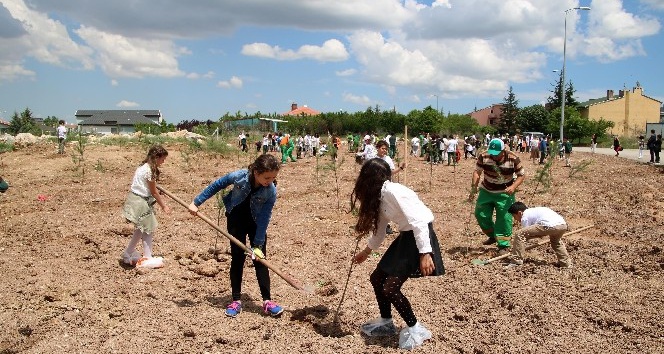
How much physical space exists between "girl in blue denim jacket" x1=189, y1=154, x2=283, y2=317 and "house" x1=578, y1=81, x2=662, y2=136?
187ft

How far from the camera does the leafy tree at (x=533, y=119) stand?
52.8m

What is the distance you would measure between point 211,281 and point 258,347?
1687 millimetres

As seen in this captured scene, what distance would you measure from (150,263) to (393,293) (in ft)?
9.95

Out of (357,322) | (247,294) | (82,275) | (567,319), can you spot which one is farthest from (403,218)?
(82,275)

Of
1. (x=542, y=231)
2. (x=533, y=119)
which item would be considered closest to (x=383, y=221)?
(x=542, y=231)

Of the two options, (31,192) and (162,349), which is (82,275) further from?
(31,192)

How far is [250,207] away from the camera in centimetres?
404

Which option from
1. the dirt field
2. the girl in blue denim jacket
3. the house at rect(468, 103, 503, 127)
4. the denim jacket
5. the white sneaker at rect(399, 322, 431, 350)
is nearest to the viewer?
the white sneaker at rect(399, 322, 431, 350)

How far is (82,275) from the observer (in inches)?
204

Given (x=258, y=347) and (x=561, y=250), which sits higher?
(x=561, y=250)

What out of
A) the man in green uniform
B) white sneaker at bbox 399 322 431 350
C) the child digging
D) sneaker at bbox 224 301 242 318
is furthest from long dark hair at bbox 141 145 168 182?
the man in green uniform

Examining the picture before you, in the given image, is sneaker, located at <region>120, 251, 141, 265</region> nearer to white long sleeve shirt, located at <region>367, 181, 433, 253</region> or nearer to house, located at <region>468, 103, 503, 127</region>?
white long sleeve shirt, located at <region>367, 181, 433, 253</region>

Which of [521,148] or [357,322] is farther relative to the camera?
[521,148]

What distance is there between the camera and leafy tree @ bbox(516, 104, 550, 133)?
5275cm
